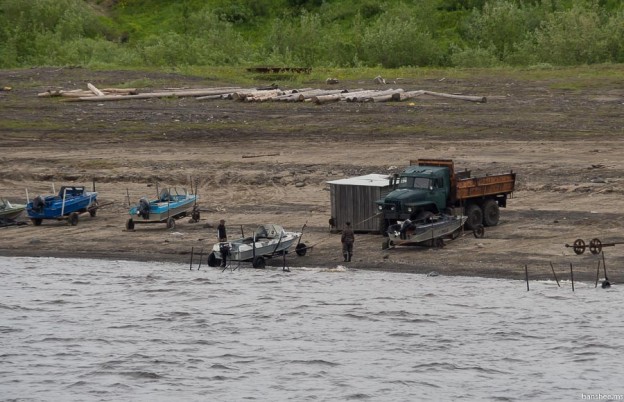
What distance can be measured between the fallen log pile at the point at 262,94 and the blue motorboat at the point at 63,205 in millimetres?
17016

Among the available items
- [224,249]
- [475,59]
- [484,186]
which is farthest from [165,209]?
[475,59]

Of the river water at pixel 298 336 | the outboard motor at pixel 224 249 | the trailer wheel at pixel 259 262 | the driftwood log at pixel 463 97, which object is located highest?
the driftwood log at pixel 463 97

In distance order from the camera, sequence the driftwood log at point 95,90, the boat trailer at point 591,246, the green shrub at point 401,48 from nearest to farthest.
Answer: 1. the boat trailer at point 591,246
2. the driftwood log at point 95,90
3. the green shrub at point 401,48

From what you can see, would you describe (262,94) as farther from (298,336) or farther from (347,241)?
(298,336)

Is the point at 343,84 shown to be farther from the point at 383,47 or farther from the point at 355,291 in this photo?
the point at 355,291

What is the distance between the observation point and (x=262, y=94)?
5559 centimetres

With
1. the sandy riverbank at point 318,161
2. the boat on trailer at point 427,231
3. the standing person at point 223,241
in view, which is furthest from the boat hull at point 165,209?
the boat on trailer at point 427,231

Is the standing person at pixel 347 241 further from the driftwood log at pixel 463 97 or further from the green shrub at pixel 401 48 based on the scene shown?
the green shrub at pixel 401 48

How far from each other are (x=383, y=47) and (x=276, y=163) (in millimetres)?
26238

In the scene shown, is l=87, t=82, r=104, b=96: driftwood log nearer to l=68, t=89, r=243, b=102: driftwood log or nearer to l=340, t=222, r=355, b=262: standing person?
l=68, t=89, r=243, b=102: driftwood log

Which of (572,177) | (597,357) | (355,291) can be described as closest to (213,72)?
(572,177)

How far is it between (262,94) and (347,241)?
925 inches

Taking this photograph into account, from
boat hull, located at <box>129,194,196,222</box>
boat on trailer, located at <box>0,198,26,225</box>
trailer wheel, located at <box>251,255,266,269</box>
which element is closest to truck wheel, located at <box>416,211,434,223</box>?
trailer wheel, located at <box>251,255,266,269</box>

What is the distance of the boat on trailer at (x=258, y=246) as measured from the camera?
109 ft
